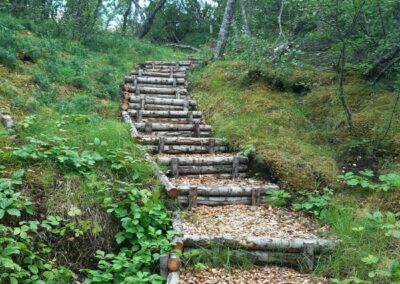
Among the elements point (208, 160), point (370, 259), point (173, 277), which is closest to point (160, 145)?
point (208, 160)

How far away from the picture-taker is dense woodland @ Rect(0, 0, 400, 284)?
13.5 ft

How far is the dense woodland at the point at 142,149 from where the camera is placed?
4109 millimetres

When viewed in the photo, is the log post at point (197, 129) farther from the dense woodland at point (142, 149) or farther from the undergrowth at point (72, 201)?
the undergrowth at point (72, 201)

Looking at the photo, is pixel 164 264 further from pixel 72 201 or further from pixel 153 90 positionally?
pixel 153 90

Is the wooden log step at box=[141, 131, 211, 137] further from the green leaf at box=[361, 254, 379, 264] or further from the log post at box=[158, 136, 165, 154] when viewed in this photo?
the green leaf at box=[361, 254, 379, 264]

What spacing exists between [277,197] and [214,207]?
2.98ft

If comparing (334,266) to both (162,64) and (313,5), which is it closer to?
(313,5)

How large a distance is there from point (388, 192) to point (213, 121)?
13.0ft

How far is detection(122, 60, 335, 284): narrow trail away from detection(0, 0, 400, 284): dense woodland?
19cm

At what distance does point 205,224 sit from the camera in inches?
195

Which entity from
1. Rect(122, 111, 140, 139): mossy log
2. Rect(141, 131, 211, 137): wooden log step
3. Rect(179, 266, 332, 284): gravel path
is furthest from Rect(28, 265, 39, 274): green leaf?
Rect(141, 131, 211, 137): wooden log step

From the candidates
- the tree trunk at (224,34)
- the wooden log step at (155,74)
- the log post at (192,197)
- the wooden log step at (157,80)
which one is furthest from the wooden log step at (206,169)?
the tree trunk at (224,34)

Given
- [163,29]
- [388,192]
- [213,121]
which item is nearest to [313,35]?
[213,121]

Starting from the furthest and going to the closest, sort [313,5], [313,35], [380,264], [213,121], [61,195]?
1. [213,121]
2. [313,35]
3. [313,5]
4. [61,195]
5. [380,264]
